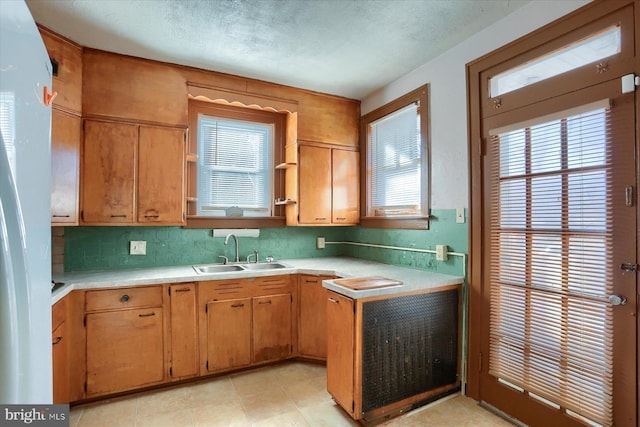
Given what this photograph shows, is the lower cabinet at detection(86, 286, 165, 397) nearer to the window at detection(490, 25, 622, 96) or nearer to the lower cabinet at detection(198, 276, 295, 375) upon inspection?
the lower cabinet at detection(198, 276, 295, 375)

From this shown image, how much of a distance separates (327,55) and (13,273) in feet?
8.50

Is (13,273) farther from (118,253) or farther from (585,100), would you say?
(118,253)

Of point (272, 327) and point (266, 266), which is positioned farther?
point (266, 266)

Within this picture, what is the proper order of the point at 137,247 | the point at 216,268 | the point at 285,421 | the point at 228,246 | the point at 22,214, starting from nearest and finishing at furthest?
the point at 22,214 < the point at 285,421 < the point at 137,247 < the point at 216,268 < the point at 228,246

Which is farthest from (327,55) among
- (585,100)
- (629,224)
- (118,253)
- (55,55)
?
(118,253)

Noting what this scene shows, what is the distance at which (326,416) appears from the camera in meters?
2.18

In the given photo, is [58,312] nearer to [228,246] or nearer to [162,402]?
[162,402]

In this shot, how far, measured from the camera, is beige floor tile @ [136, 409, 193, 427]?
6.83 feet

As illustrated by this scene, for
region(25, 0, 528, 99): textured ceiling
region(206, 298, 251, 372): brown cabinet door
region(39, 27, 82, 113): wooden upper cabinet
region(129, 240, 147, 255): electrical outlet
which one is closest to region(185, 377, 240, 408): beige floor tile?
region(206, 298, 251, 372): brown cabinet door

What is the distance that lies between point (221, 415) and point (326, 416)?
716 millimetres

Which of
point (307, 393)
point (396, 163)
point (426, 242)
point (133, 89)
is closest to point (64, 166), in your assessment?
point (133, 89)

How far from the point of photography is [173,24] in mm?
2223

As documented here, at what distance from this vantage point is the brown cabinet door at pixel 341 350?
2080 mm

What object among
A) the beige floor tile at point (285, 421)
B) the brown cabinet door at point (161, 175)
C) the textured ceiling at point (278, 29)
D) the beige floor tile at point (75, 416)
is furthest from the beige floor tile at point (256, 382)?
the textured ceiling at point (278, 29)
